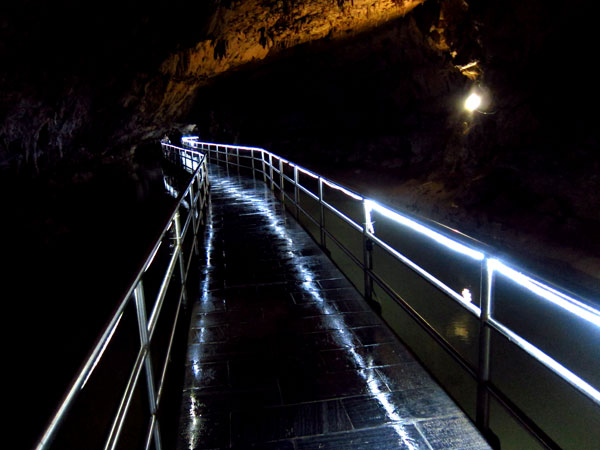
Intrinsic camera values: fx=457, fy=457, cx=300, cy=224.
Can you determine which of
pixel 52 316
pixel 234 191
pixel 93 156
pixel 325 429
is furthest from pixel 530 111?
pixel 93 156

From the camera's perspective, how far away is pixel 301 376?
10.1 feet

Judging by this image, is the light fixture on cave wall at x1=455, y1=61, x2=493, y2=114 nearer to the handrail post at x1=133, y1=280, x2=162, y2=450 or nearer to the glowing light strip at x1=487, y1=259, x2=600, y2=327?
the glowing light strip at x1=487, y1=259, x2=600, y2=327

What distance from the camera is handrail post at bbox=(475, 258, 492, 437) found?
7.46ft

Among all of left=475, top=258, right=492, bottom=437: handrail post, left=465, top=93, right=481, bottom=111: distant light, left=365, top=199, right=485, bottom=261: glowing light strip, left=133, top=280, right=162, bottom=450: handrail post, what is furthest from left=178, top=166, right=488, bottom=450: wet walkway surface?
left=465, top=93, right=481, bottom=111: distant light

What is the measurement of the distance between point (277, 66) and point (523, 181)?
41.1 feet

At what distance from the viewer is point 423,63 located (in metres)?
17.2

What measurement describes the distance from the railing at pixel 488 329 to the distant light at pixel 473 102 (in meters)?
4.98

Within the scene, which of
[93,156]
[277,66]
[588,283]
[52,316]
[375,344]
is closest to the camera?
[375,344]

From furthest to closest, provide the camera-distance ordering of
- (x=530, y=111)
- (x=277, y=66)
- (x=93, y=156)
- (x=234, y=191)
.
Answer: (x=93, y=156) → (x=277, y=66) → (x=234, y=191) → (x=530, y=111)

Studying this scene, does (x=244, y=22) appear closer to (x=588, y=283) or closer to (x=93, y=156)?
(x=588, y=283)

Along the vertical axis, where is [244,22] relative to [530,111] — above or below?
above

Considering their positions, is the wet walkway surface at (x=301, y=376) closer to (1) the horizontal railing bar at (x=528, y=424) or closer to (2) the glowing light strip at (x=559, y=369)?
(1) the horizontal railing bar at (x=528, y=424)

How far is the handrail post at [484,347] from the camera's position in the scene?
7.46 feet

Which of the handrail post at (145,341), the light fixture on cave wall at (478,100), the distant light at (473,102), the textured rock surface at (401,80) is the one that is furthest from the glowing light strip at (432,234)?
the distant light at (473,102)
